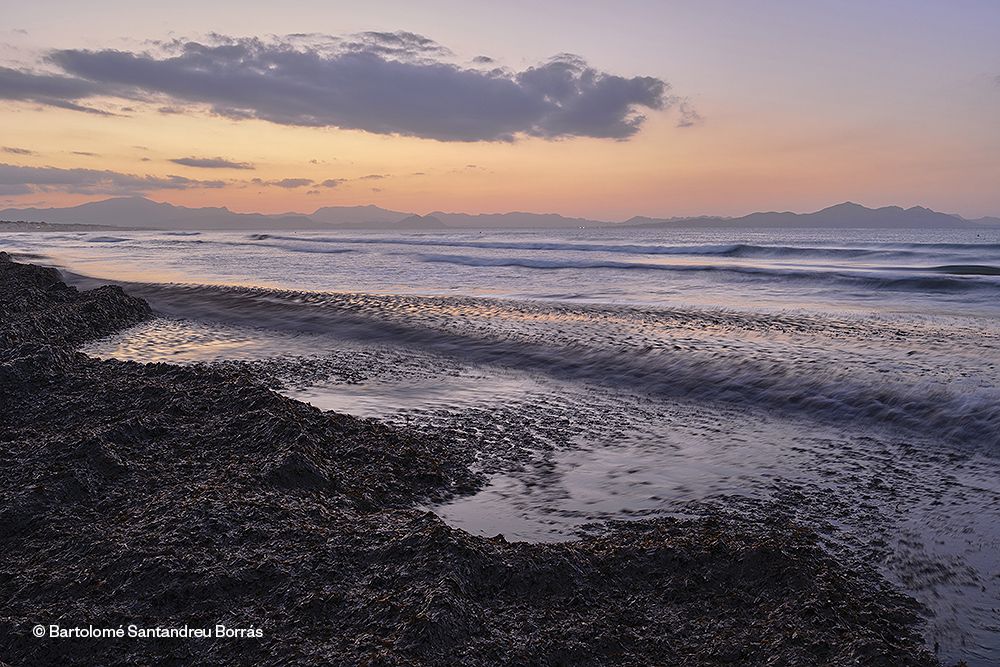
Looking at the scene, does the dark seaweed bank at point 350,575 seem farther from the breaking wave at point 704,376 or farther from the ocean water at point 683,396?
the breaking wave at point 704,376

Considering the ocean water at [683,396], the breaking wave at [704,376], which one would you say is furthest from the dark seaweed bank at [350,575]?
the breaking wave at [704,376]

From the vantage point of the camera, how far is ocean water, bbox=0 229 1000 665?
471 cm

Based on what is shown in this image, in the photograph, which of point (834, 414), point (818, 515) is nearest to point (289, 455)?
point (818, 515)

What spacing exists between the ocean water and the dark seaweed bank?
0.51 meters

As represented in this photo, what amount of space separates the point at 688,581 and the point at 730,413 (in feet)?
14.1

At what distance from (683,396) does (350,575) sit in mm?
5868

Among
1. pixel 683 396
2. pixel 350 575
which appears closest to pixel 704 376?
pixel 683 396

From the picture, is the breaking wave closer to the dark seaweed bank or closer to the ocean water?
the ocean water

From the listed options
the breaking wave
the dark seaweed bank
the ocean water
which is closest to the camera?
the dark seaweed bank

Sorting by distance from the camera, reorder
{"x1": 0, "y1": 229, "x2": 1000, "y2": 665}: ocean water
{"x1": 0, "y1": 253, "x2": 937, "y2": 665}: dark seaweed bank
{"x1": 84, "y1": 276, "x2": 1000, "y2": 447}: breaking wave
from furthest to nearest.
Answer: {"x1": 84, "y1": 276, "x2": 1000, "y2": 447}: breaking wave → {"x1": 0, "y1": 229, "x2": 1000, "y2": 665}: ocean water → {"x1": 0, "y1": 253, "x2": 937, "y2": 665}: dark seaweed bank

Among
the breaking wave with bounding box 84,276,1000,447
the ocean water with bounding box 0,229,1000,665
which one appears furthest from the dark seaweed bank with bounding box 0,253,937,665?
the breaking wave with bounding box 84,276,1000,447

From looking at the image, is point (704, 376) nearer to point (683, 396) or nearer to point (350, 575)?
point (683, 396)

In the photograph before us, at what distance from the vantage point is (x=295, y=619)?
302 centimetres

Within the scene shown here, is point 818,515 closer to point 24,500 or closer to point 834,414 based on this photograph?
point 834,414
